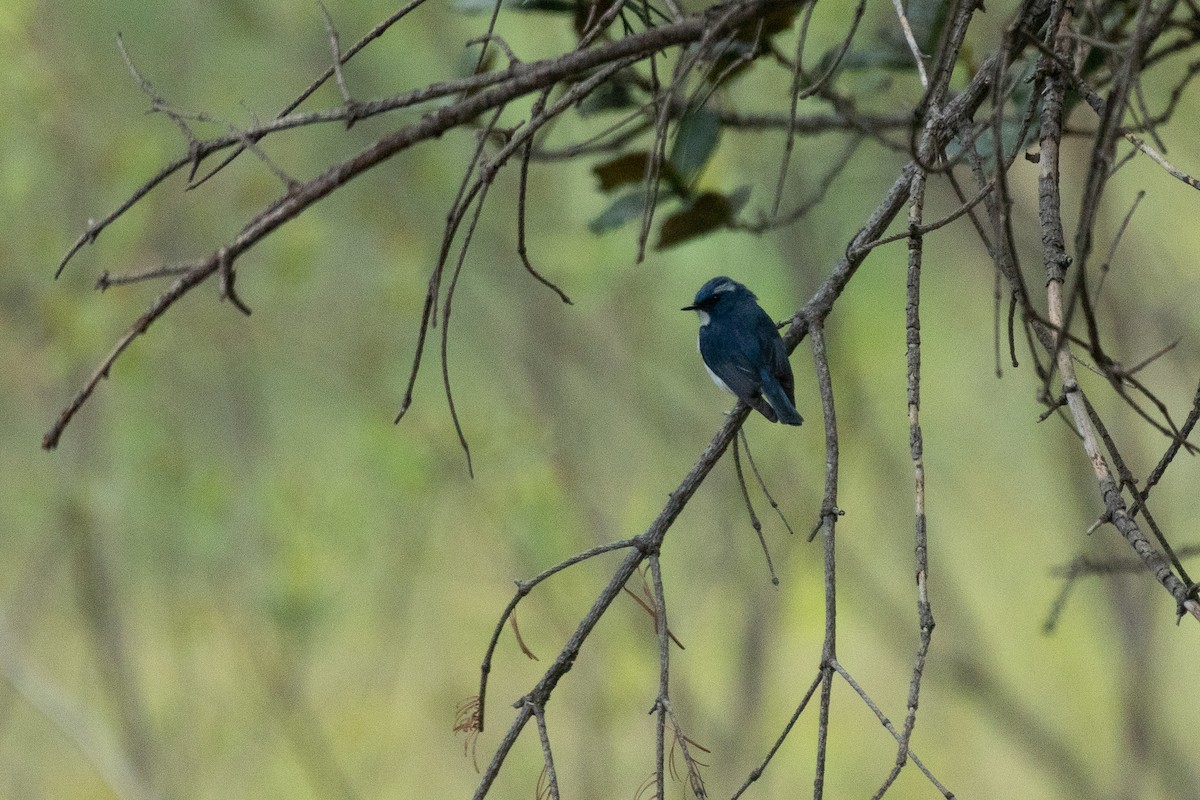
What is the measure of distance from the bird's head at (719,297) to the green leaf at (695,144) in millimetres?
1464

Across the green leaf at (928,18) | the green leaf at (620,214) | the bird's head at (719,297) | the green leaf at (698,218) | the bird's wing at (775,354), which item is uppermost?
the bird's head at (719,297)

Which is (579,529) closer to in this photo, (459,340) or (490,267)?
(490,267)

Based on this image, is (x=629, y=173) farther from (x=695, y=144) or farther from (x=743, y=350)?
(x=743, y=350)

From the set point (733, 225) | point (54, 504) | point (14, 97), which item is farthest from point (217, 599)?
point (733, 225)

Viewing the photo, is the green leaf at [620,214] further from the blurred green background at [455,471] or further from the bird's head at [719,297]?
the blurred green background at [455,471]

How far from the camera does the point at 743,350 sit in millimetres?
3508

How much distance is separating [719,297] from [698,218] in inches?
56.9

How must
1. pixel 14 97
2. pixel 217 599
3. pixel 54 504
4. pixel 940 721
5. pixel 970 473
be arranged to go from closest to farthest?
pixel 14 97 < pixel 54 504 < pixel 217 599 < pixel 940 721 < pixel 970 473

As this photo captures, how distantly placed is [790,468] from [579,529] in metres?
1.19

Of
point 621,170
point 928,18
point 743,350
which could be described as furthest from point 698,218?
point 743,350

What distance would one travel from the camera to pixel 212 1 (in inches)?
274

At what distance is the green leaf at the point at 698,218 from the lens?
2588mm

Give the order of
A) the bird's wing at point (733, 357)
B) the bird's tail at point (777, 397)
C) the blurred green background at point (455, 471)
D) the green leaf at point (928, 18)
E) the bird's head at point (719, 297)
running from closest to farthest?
the green leaf at point (928, 18)
the bird's wing at point (733, 357)
the bird's tail at point (777, 397)
the bird's head at point (719, 297)
the blurred green background at point (455, 471)

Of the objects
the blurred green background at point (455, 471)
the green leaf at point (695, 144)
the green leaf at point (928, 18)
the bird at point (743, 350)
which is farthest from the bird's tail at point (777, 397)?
the blurred green background at point (455, 471)
